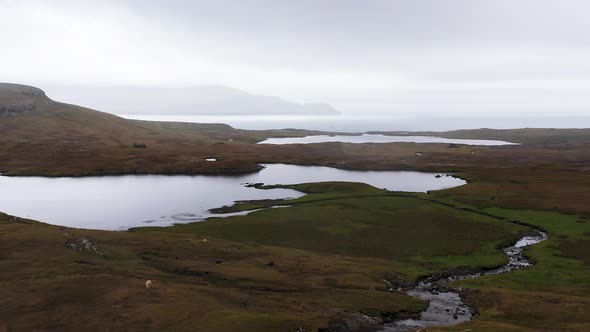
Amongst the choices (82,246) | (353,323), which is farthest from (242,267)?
(82,246)

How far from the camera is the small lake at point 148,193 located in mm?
89000

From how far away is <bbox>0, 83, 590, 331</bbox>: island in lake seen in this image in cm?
3847

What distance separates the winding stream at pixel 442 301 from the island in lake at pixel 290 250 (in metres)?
0.21

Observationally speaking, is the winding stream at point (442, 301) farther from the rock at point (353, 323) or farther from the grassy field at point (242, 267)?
the grassy field at point (242, 267)

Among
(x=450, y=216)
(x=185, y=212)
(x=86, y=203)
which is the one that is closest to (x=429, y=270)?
(x=450, y=216)

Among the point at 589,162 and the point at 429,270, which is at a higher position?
the point at 589,162

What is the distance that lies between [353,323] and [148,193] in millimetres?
85742

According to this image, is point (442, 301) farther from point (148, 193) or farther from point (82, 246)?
point (148, 193)

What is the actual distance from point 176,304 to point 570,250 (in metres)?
57.6

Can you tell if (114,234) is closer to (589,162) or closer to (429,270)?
(429,270)

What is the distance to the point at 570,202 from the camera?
9444cm

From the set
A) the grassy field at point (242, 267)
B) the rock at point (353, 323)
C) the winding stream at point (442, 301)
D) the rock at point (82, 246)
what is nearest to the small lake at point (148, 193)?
the grassy field at point (242, 267)

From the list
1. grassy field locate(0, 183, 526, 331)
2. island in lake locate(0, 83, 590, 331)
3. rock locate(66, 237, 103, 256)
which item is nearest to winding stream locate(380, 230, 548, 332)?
island in lake locate(0, 83, 590, 331)

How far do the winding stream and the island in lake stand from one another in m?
0.21
